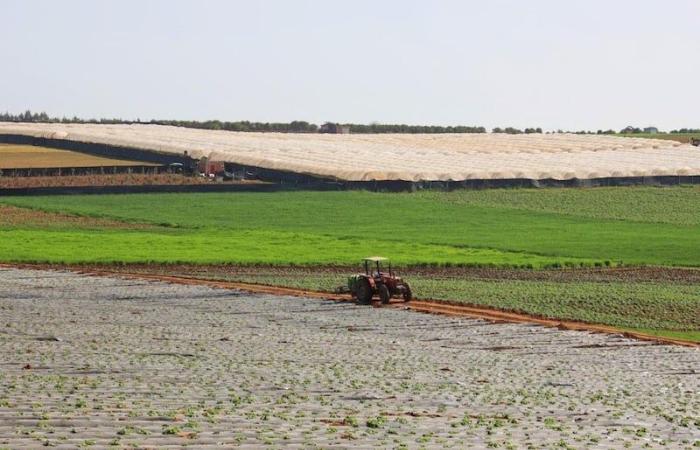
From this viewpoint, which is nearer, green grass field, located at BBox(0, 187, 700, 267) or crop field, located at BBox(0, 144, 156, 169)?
green grass field, located at BBox(0, 187, 700, 267)

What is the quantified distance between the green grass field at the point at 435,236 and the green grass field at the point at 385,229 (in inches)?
3.7

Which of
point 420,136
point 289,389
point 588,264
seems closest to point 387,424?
point 289,389

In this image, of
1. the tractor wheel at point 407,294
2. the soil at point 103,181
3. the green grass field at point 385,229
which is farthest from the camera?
the soil at point 103,181

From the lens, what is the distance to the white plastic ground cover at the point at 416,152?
120812 mm

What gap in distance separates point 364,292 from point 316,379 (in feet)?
67.1

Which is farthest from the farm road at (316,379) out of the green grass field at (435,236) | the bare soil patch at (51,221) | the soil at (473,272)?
the bare soil patch at (51,221)

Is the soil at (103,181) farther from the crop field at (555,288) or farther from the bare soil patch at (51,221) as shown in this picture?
the crop field at (555,288)

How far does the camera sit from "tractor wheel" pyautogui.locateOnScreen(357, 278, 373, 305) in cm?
5206

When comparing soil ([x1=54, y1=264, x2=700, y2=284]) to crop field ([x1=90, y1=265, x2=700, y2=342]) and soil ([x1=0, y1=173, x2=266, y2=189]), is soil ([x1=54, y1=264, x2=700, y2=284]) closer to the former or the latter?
crop field ([x1=90, y1=265, x2=700, y2=342])

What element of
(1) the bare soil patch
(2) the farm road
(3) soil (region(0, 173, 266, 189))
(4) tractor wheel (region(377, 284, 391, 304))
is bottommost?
(1) the bare soil patch

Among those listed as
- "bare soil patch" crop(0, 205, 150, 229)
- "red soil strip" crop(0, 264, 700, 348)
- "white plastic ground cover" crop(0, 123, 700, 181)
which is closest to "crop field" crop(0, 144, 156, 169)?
"white plastic ground cover" crop(0, 123, 700, 181)

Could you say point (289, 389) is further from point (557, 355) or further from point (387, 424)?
point (557, 355)

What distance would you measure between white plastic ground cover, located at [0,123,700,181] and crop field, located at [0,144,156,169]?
15.3ft

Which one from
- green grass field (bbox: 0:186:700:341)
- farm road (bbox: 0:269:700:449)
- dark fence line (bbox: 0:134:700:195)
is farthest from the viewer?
dark fence line (bbox: 0:134:700:195)
